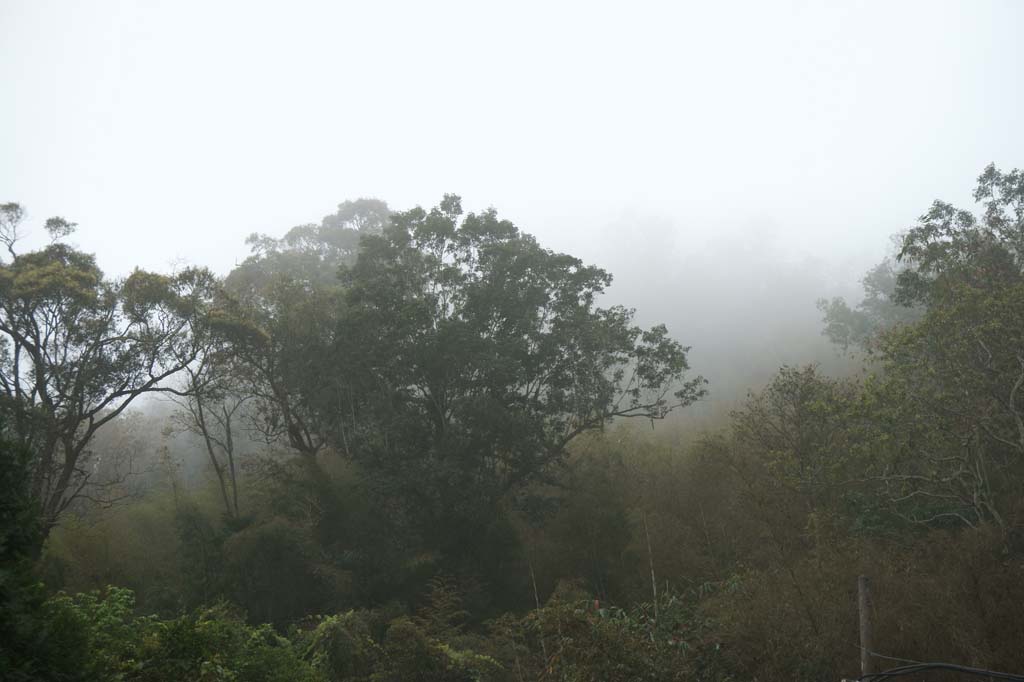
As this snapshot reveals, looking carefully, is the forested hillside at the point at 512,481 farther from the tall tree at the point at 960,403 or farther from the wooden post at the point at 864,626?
the wooden post at the point at 864,626

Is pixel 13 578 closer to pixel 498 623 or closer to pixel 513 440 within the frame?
pixel 498 623

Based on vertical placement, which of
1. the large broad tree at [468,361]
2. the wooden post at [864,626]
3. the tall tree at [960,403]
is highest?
the large broad tree at [468,361]

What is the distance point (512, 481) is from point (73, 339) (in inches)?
418

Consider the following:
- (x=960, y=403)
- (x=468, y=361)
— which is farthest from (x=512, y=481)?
(x=960, y=403)

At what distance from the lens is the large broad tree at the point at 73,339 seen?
494 inches

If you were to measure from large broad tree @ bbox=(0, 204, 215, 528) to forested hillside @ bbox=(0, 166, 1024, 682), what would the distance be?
0.20 ft

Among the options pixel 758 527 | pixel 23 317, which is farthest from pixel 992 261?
pixel 23 317

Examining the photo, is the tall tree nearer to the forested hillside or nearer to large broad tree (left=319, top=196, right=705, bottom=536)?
the forested hillside

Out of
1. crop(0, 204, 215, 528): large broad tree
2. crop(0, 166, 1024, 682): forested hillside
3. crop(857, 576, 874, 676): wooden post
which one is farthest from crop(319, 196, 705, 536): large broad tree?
crop(857, 576, 874, 676): wooden post

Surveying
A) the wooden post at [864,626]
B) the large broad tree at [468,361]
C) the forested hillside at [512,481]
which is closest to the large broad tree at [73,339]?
the forested hillside at [512,481]

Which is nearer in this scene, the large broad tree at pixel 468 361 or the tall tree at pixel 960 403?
the tall tree at pixel 960 403

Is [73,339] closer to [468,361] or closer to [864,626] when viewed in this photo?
[468,361]

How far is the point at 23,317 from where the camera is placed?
12.6 metres

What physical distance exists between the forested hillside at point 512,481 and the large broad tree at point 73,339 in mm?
60
